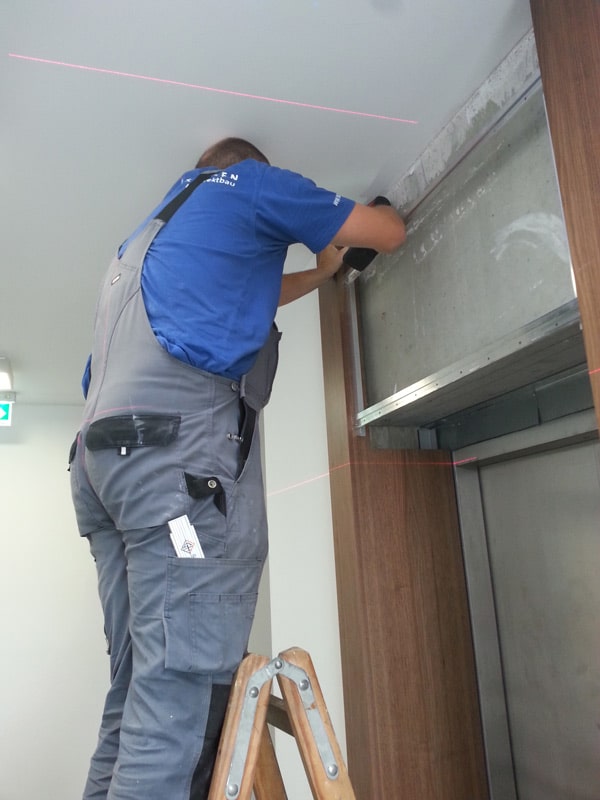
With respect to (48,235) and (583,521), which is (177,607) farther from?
(48,235)

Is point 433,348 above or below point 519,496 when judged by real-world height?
above

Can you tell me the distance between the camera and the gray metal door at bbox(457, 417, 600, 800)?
1.63 meters

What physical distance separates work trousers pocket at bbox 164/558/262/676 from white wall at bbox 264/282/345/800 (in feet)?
3.24

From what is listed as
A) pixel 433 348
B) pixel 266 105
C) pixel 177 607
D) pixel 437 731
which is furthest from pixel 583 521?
pixel 266 105

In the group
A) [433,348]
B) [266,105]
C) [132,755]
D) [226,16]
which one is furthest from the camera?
[433,348]

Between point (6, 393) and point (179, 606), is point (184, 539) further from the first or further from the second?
point (6, 393)

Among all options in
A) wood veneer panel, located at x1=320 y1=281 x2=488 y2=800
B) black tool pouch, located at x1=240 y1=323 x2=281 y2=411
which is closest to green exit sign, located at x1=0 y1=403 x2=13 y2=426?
wood veneer panel, located at x1=320 y1=281 x2=488 y2=800

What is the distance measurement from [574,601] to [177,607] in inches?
45.1

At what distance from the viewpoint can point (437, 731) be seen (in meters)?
1.75

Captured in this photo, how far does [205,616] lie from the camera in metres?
0.99

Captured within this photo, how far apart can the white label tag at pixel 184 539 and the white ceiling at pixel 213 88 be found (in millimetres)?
981

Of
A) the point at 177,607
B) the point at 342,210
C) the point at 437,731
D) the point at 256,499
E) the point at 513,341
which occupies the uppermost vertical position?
the point at 342,210

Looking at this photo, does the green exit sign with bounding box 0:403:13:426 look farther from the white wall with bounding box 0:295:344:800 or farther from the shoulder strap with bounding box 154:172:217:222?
the shoulder strap with bounding box 154:172:217:222

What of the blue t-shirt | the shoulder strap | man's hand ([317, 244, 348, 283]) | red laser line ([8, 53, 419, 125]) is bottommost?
the blue t-shirt
